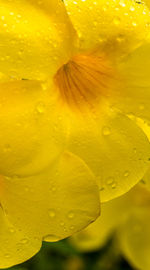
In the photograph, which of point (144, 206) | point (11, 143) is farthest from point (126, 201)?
point (11, 143)

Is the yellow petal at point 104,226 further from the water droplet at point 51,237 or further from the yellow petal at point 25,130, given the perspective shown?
the yellow petal at point 25,130

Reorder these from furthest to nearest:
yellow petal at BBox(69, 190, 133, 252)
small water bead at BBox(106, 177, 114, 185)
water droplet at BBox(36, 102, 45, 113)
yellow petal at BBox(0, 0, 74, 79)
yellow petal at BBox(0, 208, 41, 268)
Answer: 1. yellow petal at BBox(69, 190, 133, 252)
2. yellow petal at BBox(0, 208, 41, 268)
3. small water bead at BBox(106, 177, 114, 185)
4. water droplet at BBox(36, 102, 45, 113)
5. yellow petal at BBox(0, 0, 74, 79)

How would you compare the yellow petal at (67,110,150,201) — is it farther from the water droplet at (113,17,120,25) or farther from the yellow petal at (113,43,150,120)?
the water droplet at (113,17,120,25)

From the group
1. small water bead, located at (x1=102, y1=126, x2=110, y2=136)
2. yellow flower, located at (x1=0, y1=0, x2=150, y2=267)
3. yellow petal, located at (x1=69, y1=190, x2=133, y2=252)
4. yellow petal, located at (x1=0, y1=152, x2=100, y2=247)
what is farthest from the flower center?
yellow petal, located at (x1=69, y1=190, x2=133, y2=252)

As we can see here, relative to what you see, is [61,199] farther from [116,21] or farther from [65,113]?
[116,21]

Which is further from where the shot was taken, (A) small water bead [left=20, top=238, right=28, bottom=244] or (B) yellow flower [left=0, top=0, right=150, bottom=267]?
(A) small water bead [left=20, top=238, right=28, bottom=244]

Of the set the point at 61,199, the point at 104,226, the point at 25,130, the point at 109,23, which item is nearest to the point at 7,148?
the point at 25,130

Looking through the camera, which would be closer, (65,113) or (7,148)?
(7,148)
